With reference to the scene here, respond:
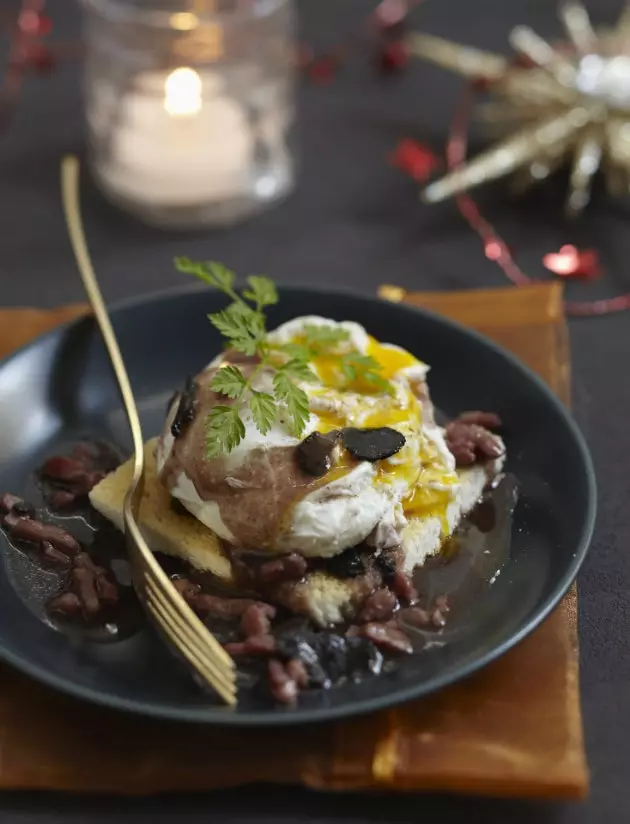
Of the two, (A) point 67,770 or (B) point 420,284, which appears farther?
(B) point 420,284

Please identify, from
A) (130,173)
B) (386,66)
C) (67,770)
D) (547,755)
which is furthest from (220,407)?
(386,66)

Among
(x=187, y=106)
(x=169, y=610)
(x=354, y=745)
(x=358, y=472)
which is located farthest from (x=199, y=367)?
(x=354, y=745)

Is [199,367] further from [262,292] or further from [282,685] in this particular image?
[282,685]

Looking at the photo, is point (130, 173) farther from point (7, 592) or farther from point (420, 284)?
point (7, 592)

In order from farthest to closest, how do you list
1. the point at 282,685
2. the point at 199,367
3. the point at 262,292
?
the point at 199,367, the point at 262,292, the point at 282,685

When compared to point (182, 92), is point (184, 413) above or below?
below

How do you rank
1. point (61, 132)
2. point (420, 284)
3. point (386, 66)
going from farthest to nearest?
point (386, 66), point (61, 132), point (420, 284)

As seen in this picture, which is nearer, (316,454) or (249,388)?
(316,454)
